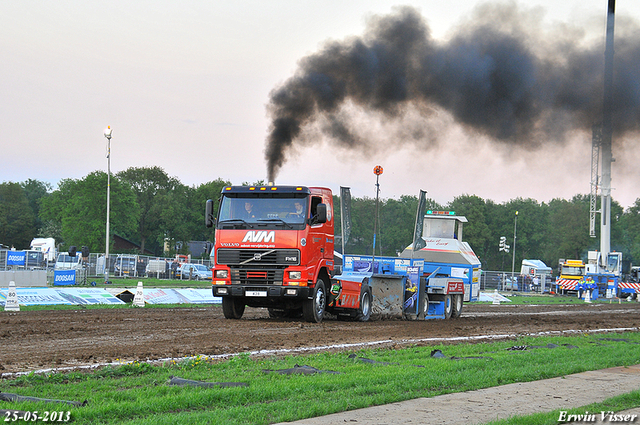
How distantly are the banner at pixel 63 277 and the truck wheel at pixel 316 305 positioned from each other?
24330 mm

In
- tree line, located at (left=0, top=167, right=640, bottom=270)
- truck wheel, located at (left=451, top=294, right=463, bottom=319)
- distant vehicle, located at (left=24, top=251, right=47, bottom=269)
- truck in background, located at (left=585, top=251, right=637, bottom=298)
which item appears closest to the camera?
truck wheel, located at (left=451, top=294, right=463, bottom=319)

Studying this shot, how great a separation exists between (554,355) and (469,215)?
99552 millimetres

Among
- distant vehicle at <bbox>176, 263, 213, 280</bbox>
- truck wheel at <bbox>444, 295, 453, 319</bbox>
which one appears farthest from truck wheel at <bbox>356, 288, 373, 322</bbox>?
distant vehicle at <bbox>176, 263, 213, 280</bbox>

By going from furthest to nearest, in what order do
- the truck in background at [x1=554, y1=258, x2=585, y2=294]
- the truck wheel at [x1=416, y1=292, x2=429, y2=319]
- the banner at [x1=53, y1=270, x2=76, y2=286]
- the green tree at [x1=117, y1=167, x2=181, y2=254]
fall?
the green tree at [x1=117, y1=167, x2=181, y2=254] → the truck in background at [x1=554, y1=258, x2=585, y2=294] → the banner at [x1=53, y1=270, x2=76, y2=286] → the truck wheel at [x1=416, y1=292, x2=429, y2=319]

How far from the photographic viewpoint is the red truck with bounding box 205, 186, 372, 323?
16.7 meters

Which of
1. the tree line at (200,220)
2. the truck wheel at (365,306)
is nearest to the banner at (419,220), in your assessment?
the truck wheel at (365,306)

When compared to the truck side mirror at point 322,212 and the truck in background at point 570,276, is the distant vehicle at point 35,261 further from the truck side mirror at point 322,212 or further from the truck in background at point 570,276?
the truck in background at point 570,276

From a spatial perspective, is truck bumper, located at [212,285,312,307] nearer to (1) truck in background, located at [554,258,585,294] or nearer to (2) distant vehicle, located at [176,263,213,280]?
(2) distant vehicle, located at [176,263,213,280]

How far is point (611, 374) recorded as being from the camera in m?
9.66

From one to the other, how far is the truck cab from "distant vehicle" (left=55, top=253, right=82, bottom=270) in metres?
33.6

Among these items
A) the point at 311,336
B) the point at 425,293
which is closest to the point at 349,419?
the point at 311,336

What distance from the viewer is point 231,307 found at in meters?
18.1

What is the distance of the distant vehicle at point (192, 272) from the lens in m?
56.1

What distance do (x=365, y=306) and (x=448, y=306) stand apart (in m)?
4.72
